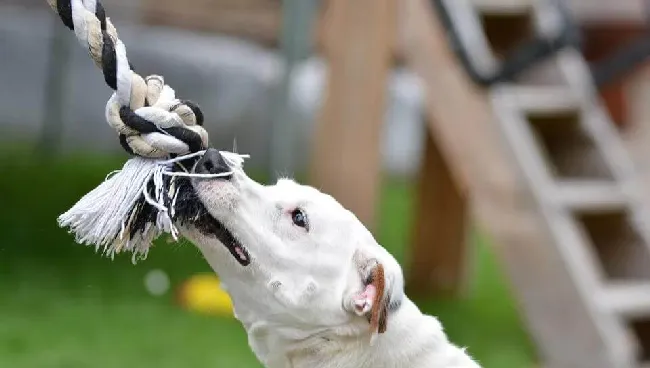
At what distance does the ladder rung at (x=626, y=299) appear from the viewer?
3.38 metres

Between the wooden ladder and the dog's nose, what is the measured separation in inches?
77.4

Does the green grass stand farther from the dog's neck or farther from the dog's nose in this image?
the dog's nose

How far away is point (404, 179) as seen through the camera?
9.92 m

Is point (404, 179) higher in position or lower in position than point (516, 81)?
lower

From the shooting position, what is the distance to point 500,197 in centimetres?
371

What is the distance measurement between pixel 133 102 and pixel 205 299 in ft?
9.06

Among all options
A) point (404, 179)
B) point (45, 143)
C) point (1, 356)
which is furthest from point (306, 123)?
point (1, 356)

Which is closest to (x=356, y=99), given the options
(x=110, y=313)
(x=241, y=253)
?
(x=110, y=313)

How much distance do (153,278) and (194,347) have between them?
2.93ft

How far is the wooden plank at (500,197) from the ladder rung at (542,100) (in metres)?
0.13

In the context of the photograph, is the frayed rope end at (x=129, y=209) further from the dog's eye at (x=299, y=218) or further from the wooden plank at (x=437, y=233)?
the wooden plank at (x=437, y=233)

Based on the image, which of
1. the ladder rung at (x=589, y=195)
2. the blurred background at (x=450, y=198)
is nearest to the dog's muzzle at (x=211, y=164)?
the blurred background at (x=450, y=198)

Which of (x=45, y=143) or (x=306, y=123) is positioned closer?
(x=45, y=143)

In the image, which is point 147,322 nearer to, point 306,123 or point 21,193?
point 21,193
